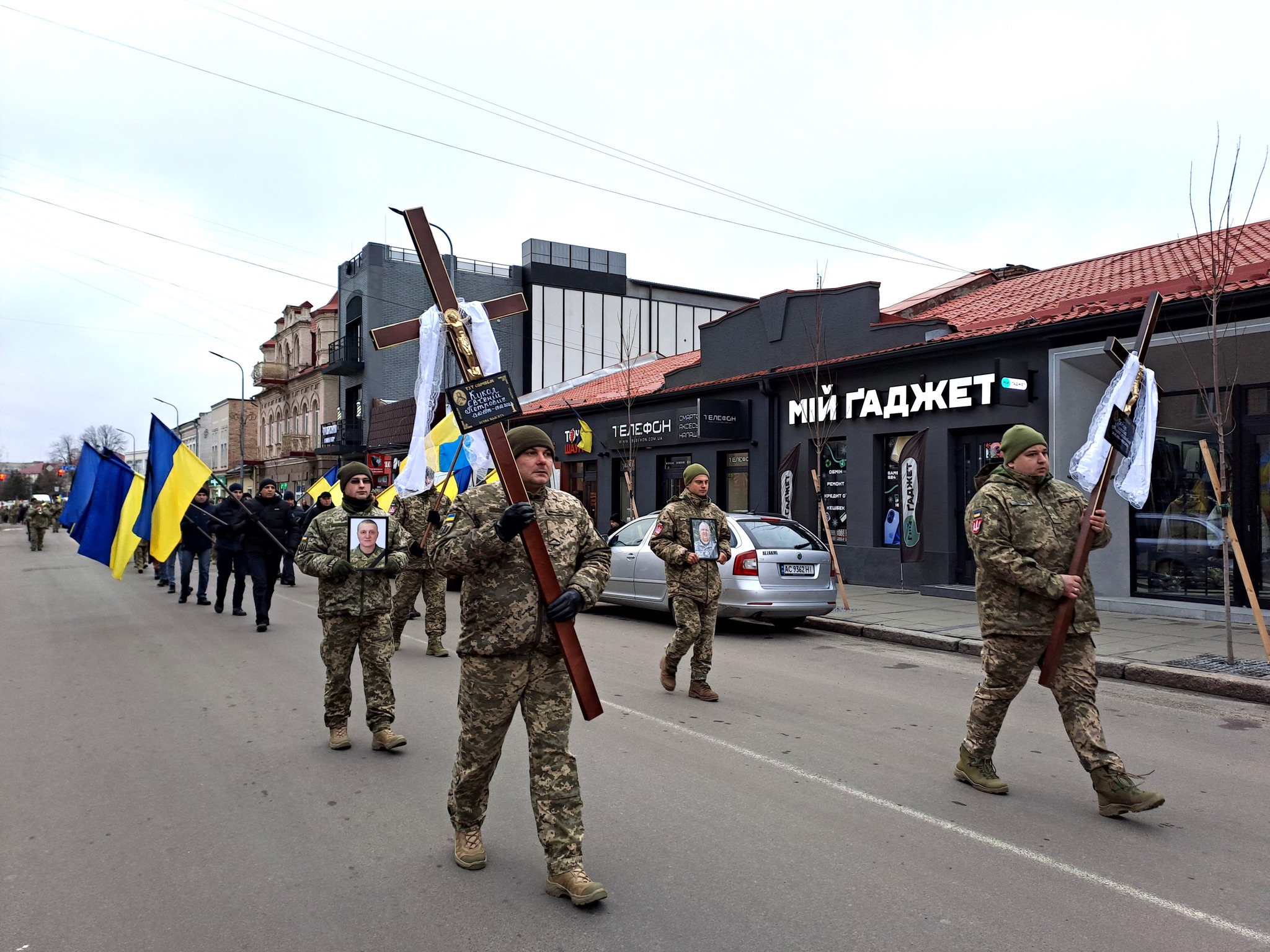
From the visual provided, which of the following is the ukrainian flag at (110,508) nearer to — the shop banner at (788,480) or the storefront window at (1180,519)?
the shop banner at (788,480)

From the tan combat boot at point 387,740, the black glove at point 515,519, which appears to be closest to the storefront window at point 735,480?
Result: the tan combat boot at point 387,740

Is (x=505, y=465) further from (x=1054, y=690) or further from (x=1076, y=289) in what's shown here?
(x=1076, y=289)

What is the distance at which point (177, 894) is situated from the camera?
3.61 meters

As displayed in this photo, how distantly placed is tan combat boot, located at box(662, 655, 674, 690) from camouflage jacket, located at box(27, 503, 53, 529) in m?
34.6

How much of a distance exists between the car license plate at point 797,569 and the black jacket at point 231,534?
24.5 ft

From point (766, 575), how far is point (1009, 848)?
661 cm

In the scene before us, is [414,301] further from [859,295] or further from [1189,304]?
[1189,304]

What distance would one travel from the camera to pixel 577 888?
340 centimetres

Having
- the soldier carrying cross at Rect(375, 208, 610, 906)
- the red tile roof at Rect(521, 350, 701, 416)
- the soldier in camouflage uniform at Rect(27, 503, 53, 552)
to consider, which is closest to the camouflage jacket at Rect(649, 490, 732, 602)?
the soldier carrying cross at Rect(375, 208, 610, 906)

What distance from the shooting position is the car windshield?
10.9 metres

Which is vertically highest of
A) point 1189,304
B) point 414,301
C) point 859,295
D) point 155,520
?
point 414,301

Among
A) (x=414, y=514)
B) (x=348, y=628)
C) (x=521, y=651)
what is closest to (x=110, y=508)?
(x=414, y=514)

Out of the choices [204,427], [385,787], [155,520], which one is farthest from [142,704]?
[204,427]

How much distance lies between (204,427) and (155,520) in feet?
228
